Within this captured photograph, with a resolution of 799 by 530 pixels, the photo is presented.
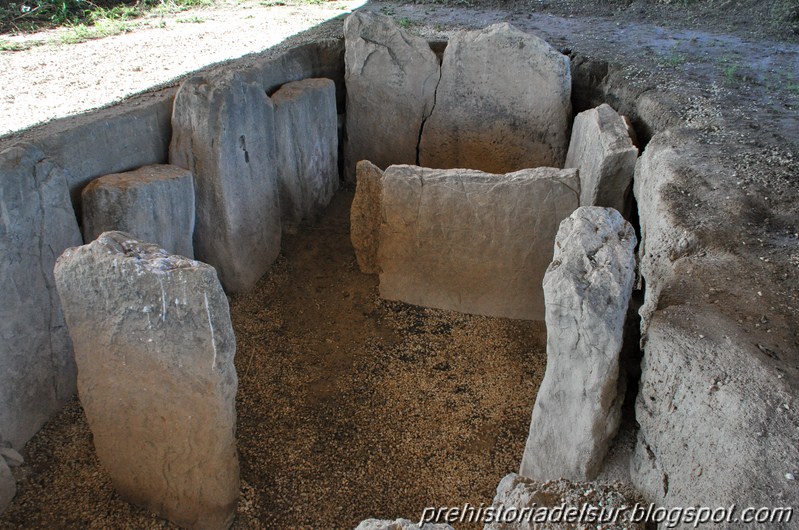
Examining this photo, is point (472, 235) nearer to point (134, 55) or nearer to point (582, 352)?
point (582, 352)

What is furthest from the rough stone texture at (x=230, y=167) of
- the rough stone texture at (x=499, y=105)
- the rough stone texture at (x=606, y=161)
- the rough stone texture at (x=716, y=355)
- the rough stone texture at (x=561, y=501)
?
the rough stone texture at (x=561, y=501)

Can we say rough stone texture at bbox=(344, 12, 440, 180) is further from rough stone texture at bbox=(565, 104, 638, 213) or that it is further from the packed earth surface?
rough stone texture at bbox=(565, 104, 638, 213)

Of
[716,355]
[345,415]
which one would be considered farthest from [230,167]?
[716,355]

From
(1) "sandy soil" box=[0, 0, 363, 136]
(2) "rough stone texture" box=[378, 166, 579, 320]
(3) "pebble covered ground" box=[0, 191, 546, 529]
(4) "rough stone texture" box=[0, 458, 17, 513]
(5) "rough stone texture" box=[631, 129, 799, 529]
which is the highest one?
(1) "sandy soil" box=[0, 0, 363, 136]

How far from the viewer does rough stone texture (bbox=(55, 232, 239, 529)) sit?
219 centimetres

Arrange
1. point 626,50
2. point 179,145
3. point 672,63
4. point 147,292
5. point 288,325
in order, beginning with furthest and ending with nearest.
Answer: point 626,50 < point 672,63 < point 288,325 < point 179,145 < point 147,292

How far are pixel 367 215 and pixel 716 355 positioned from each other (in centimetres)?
220

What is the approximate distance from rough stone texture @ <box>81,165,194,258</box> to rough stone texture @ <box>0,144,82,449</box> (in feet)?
0.34

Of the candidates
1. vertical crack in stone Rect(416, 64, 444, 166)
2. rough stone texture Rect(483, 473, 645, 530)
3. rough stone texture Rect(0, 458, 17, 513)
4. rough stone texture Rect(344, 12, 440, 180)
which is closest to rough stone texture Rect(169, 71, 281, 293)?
rough stone texture Rect(344, 12, 440, 180)

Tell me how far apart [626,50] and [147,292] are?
363 centimetres

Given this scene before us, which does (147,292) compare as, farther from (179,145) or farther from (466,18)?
(466,18)

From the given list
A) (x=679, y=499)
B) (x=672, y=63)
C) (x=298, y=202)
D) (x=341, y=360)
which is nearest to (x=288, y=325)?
(x=341, y=360)

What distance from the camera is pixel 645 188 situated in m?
3.04

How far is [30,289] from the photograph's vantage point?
8.83 ft
